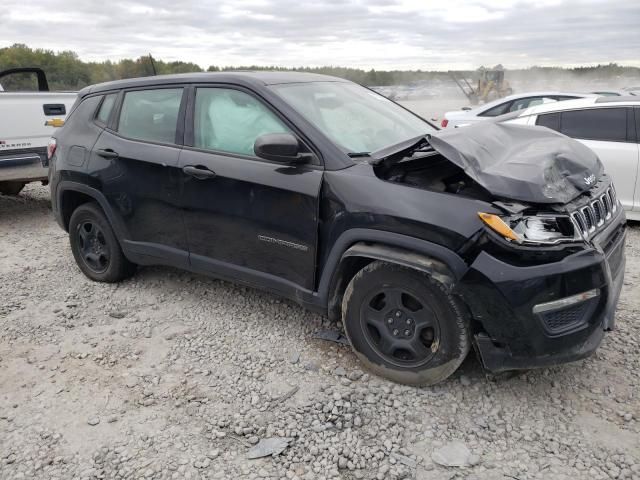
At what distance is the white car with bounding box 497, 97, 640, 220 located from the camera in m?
5.68

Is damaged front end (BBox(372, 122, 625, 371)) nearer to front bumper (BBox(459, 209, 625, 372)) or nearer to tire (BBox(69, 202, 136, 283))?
front bumper (BBox(459, 209, 625, 372))

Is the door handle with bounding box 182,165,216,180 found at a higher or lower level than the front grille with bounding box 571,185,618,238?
higher

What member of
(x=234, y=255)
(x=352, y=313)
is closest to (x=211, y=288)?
(x=234, y=255)

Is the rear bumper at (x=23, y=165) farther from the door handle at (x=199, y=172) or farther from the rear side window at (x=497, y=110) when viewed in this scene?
the rear side window at (x=497, y=110)

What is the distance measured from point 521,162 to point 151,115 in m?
2.66

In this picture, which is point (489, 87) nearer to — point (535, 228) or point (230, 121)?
point (230, 121)

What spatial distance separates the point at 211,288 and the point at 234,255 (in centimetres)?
97

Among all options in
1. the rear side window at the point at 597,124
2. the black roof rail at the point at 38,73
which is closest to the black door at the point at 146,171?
the rear side window at the point at 597,124

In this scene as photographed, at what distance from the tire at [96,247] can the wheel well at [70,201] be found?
9 centimetres

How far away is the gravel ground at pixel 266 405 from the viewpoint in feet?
8.10

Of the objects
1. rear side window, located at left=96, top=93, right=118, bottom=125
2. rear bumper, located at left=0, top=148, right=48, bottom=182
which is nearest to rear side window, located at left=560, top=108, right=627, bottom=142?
rear side window, located at left=96, top=93, right=118, bottom=125

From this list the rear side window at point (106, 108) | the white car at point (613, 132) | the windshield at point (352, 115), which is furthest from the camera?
the white car at point (613, 132)

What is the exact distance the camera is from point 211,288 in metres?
4.39

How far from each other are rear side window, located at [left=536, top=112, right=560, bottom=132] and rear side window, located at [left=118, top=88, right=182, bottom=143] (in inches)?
172
